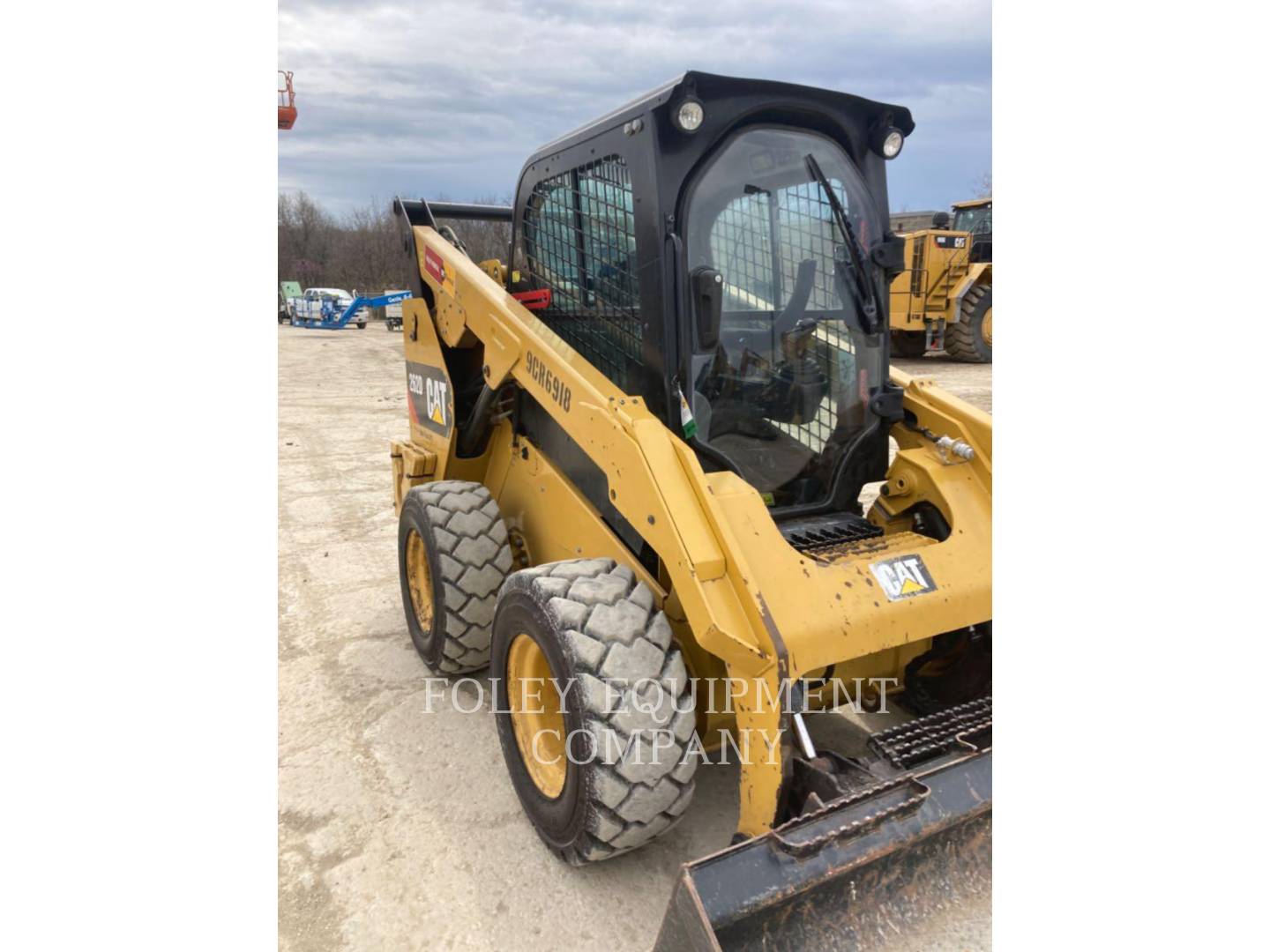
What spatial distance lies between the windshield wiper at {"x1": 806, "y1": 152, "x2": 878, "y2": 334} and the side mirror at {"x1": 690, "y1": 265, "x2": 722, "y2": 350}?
0.59 metres

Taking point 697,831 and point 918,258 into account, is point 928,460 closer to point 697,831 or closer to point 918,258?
point 697,831

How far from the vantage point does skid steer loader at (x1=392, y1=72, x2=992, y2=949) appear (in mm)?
2088

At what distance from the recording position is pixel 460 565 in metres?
3.33

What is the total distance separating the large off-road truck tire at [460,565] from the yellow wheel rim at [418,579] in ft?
0.43

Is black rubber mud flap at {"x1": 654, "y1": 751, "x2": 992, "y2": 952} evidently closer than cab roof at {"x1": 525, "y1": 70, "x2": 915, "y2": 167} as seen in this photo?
Yes

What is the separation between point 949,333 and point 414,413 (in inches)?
518

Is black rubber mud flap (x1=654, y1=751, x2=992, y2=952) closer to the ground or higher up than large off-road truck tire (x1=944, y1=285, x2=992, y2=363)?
closer to the ground

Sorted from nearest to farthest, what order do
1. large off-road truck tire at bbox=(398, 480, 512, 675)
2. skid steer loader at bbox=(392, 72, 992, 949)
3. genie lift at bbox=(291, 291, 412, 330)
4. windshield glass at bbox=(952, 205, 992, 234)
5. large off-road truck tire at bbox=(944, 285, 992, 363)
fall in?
1. skid steer loader at bbox=(392, 72, 992, 949)
2. large off-road truck tire at bbox=(398, 480, 512, 675)
3. large off-road truck tire at bbox=(944, 285, 992, 363)
4. windshield glass at bbox=(952, 205, 992, 234)
5. genie lift at bbox=(291, 291, 412, 330)

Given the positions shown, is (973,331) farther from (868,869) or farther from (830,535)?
(868,869)

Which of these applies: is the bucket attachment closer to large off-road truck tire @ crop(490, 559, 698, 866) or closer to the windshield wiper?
large off-road truck tire @ crop(490, 559, 698, 866)

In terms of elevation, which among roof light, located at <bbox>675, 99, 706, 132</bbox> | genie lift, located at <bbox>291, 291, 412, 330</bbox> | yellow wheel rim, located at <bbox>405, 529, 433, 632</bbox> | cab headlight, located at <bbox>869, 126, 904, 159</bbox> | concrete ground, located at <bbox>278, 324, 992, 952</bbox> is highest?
genie lift, located at <bbox>291, 291, 412, 330</bbox>

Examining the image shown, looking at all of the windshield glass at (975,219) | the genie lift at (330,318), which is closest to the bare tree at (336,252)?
the genie lift at (330,318)

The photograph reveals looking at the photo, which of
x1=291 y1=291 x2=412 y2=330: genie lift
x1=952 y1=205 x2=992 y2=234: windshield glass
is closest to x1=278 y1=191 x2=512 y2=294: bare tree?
x1=291 y1=291 x2=412 y2=330: genie lift

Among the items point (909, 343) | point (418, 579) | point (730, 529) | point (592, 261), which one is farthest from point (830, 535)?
point (909, 343)
